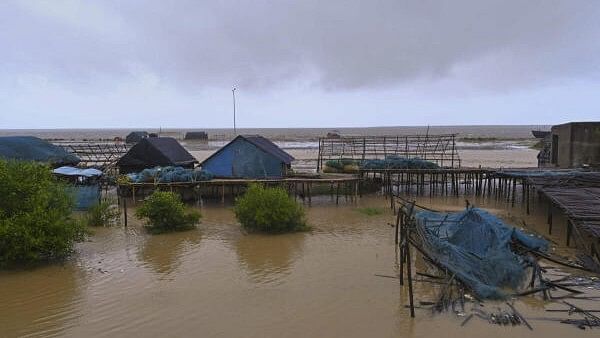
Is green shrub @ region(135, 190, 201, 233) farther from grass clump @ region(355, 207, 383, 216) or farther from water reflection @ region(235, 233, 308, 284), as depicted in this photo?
grass clump @ region(355, 207, 383, 216)

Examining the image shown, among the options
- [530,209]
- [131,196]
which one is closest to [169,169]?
[131,196]

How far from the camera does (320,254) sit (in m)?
12.6

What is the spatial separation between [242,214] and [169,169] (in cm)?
661

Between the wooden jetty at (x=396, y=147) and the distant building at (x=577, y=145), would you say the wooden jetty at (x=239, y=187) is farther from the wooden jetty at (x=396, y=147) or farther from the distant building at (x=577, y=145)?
the distant building at (x=577, y=145)

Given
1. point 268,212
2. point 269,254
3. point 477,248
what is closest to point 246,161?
point 268,212

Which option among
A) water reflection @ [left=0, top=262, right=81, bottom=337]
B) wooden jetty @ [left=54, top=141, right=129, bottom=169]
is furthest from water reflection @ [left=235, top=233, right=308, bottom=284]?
wooden jetty @ [left=54, top=141, right=129, bottom=169]

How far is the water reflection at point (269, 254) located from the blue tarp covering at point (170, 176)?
5962 mm

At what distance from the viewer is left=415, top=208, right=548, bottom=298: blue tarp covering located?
9.73m

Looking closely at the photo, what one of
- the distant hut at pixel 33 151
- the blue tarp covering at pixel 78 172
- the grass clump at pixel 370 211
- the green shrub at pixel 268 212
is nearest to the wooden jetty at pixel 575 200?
the grass clump at pixel 370 211

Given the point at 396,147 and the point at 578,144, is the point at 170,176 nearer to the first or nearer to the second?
the point at 396,147

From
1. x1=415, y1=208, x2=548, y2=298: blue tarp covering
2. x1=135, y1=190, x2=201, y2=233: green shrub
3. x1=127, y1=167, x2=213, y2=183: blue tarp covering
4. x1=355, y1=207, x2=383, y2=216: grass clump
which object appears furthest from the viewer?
x1=127, y1=167, x2=213, y2=183: blue tarp covering

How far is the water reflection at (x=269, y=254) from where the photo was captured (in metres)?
11.0

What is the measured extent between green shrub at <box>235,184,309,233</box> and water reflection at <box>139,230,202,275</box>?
4.86 ft

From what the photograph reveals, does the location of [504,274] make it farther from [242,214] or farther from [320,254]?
[242,214]
